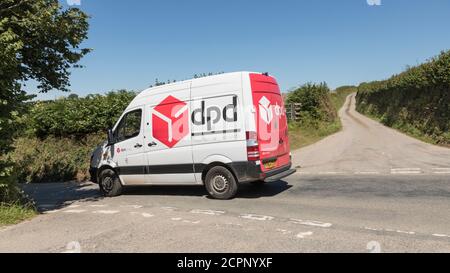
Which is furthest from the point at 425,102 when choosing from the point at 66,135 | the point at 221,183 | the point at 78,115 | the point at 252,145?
the point at 66,135

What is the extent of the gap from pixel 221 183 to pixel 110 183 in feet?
11.2

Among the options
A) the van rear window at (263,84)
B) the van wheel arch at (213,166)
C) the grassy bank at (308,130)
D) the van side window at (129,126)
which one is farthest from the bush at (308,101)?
the van wheel arch at (213,166)

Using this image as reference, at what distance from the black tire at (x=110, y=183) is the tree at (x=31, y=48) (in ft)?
8.37

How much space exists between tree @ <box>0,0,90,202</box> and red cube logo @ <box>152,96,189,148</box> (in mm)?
2203

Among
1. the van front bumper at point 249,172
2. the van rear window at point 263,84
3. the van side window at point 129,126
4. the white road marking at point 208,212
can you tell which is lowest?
the white road marking at point 208,212

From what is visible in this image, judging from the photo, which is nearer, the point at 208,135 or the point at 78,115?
the point at 208,135

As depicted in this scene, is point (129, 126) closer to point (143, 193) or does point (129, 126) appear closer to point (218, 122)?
point (143, 193)

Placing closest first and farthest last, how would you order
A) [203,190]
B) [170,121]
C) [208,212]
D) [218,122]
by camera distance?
[208,212], [218,122], [170,121], [203,190]

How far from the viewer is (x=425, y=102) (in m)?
21.5

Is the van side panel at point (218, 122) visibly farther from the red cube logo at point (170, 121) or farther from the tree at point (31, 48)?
the tree at point (31, 48)

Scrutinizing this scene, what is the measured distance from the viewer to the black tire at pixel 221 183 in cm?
871

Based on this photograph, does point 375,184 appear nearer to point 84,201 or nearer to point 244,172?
point 244,172
